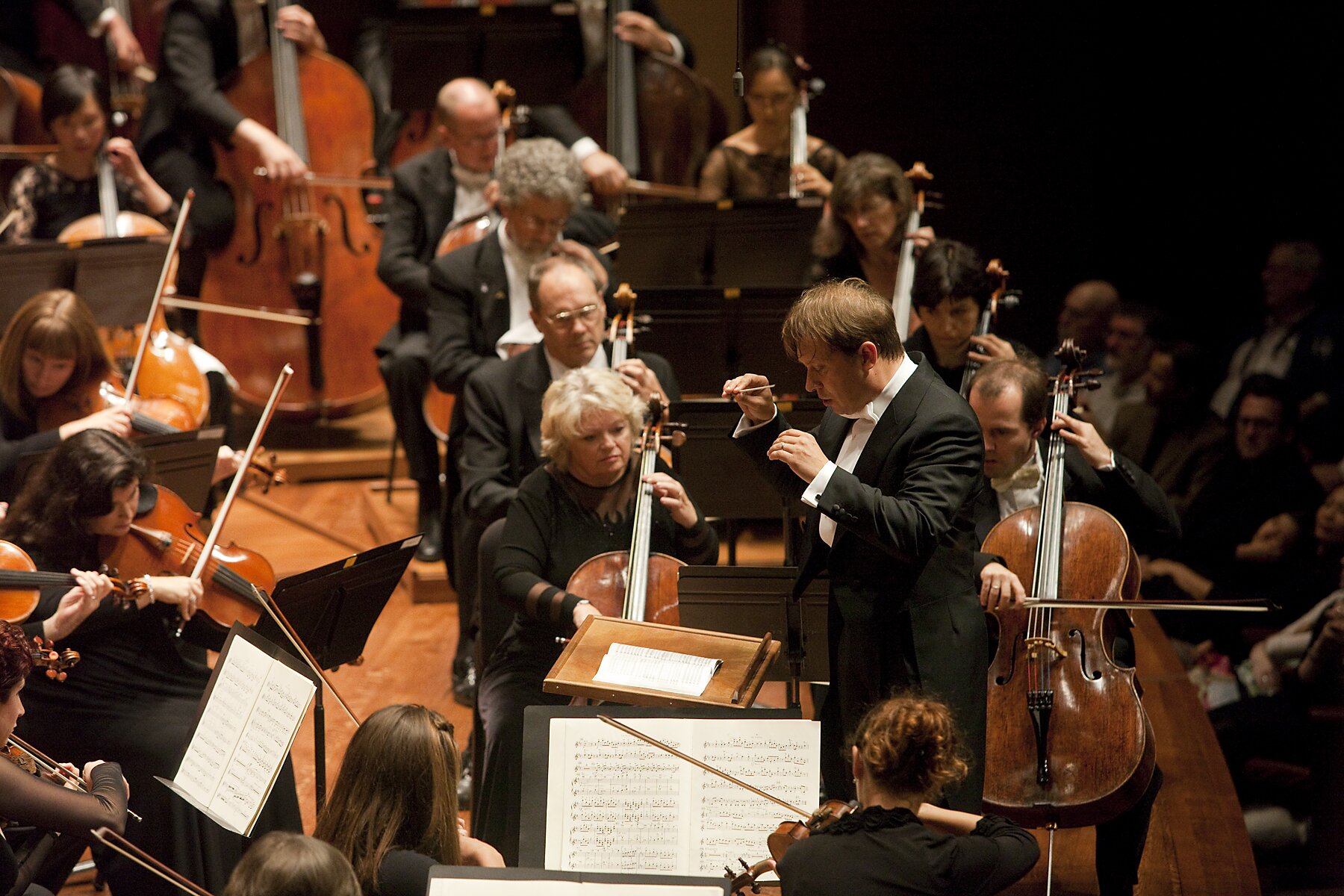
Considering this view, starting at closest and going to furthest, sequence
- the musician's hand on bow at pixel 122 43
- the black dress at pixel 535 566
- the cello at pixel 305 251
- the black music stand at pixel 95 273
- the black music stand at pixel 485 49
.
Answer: the black dress at pixel 535 566 → the black music stand at pixel 95 273 → the black music stand at pixel 485 49 → the cello at pixel 305 251 → the musician's hand on bow at pixel 122 43

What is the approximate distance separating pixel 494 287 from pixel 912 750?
2489 millimetres

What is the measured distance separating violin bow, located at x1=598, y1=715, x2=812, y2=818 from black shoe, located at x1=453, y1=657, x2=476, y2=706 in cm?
164

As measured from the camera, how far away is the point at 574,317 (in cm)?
362

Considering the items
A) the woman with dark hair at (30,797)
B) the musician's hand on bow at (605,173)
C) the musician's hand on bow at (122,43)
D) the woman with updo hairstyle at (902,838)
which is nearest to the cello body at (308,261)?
the musician's hand on bow at (122,43)

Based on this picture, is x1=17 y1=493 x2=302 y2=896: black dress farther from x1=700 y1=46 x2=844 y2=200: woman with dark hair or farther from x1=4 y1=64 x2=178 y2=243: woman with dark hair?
x1=700 y1=46 x2=844 y2=200: woman with dark hair

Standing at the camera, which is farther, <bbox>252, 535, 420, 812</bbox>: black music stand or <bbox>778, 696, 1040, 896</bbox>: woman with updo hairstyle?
<bbox>252, 535, 420, 812</bbox>: black music stand

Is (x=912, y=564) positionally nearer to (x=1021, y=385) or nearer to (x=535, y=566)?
(x=1021, y=385)

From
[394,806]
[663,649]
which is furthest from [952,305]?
[394,806]

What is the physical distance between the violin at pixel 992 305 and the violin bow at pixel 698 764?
132cm

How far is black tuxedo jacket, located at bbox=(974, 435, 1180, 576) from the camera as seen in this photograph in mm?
3070

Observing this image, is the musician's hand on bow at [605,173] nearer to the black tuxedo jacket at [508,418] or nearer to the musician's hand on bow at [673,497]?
the black tuxedo jacket at [508,418]

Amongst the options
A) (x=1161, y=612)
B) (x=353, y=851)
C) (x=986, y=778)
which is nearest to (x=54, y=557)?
(x=353, y=851)

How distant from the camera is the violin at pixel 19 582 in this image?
114 inches

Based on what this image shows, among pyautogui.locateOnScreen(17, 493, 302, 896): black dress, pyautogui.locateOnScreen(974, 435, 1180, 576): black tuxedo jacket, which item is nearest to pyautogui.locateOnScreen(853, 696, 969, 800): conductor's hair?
pyautogui.locateOnScreen(974, 435, 1180, 576): black tuxedo jacket
